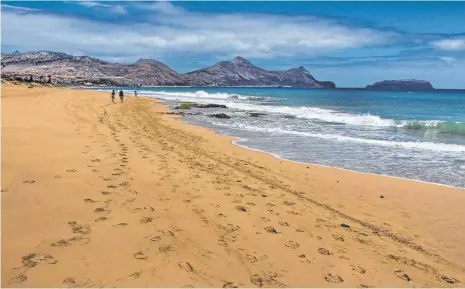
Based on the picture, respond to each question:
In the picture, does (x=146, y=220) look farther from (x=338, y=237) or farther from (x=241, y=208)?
(x=338, y=237)

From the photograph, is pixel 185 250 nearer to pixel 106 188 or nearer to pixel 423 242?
pixel 106 188

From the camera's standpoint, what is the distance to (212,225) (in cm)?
540

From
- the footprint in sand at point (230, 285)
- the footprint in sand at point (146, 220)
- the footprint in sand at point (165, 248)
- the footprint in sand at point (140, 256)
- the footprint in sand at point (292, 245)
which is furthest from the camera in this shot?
the footprint in sand at point (146, 220)

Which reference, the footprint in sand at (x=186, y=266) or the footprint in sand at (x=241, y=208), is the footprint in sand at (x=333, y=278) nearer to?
the footprint in sand at (x=186, y=266)

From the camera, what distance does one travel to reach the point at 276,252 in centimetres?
470

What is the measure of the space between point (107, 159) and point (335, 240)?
19.9 ft

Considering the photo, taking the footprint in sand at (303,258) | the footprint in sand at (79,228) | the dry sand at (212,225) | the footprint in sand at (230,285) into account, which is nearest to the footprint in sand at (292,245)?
the dry sand at (212,225)

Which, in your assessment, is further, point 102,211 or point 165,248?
point 102,211

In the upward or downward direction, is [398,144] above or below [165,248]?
above

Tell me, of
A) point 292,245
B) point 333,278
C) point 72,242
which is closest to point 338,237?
point 292,245

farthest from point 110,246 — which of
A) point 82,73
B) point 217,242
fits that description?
point 82,73

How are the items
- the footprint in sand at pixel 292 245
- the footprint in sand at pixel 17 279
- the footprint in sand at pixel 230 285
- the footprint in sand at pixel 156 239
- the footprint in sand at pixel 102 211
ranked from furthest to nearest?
the footprint in sand at pixel 102 211
the footprint in sand at pixel 292 245
the footprint in sand at pixel 156 239
the footprint in sand at pixel 230 285
the footprint in sand at pixel 17 279

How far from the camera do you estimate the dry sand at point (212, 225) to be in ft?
13.4

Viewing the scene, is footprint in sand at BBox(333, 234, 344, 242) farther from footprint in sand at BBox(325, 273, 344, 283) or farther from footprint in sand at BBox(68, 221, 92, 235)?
footprint in sand at BBox(68, 221, 92, 235)
